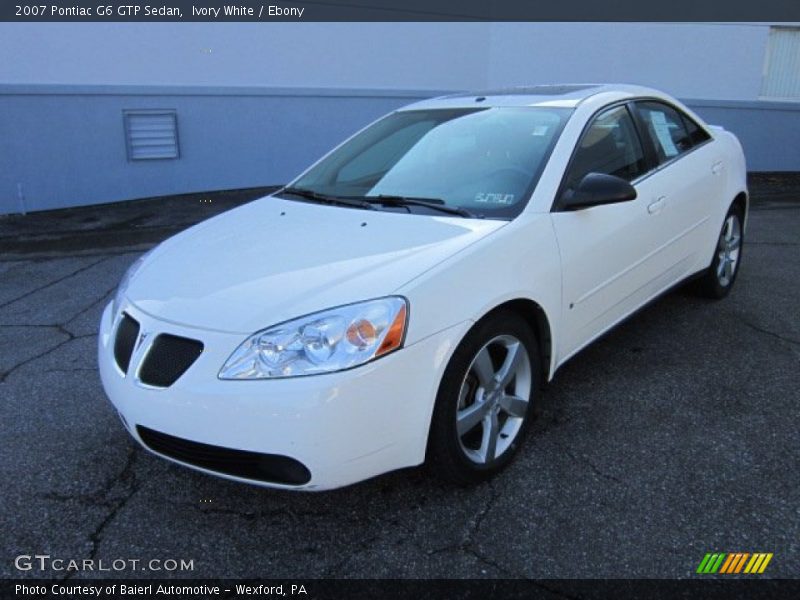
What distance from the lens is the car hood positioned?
244cm

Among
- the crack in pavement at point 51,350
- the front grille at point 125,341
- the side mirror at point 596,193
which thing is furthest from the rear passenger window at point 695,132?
the crack in pavement at point 51,350

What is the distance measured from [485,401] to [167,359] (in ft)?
4.09

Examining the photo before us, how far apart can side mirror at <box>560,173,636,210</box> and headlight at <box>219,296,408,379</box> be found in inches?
46.7

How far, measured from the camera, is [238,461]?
2.36 meters

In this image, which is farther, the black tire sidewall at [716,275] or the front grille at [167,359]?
the black tire sidewall at [716,275]

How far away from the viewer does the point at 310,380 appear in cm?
225

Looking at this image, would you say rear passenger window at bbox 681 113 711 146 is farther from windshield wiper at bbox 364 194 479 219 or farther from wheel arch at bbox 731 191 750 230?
windshield wiper at bbox 364 194 479 219

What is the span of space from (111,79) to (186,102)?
953 mm

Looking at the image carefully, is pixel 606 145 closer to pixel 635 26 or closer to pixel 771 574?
pixel 771 574

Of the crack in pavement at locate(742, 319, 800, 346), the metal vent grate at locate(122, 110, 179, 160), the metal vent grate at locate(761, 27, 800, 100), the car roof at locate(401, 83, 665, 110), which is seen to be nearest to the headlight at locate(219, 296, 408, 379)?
the car roof at locate(401, 83, 665, 110)

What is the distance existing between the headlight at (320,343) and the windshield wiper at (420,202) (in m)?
0.86

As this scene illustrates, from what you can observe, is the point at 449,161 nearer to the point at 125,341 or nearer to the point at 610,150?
the point at 610,150

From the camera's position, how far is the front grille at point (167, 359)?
2.40 metres
